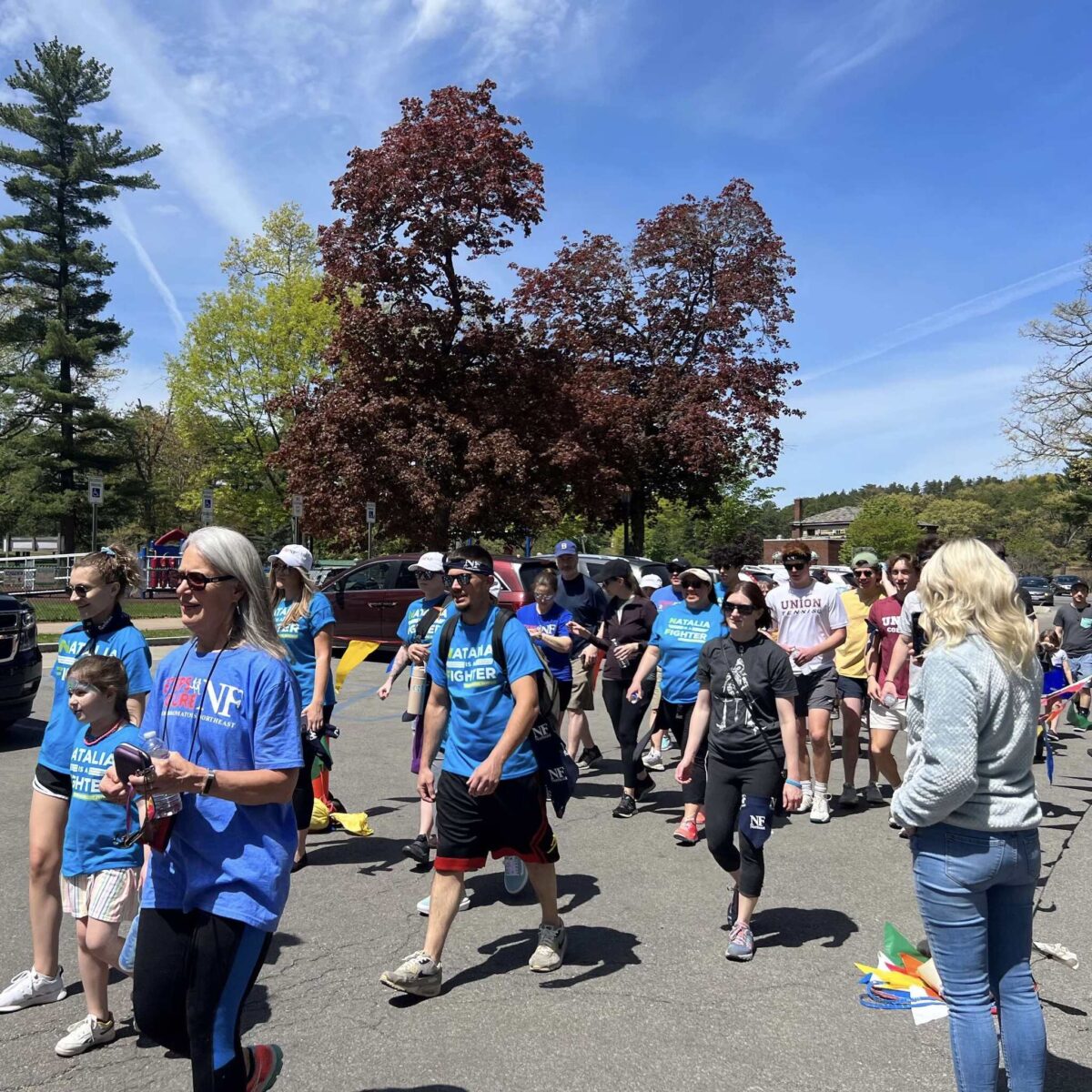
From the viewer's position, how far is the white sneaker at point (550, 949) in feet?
13.6

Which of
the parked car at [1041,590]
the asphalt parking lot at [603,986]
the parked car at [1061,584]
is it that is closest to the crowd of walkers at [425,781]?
the asphalt parking lot at [603,986]

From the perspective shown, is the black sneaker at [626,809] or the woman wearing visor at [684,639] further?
the black sneaker at [626,809]

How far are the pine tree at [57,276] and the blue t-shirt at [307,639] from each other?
35.6 m

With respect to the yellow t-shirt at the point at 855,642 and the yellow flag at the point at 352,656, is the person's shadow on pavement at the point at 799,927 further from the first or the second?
the yellow flag at the point at 352,656

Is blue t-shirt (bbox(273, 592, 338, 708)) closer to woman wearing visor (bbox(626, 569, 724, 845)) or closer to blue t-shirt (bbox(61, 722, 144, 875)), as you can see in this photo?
blue t-shirt (bbox(61, 722, 144, 875))

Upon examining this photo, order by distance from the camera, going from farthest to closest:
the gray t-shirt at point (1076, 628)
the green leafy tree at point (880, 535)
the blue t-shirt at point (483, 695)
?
the green leafy tree at point (880, 535), the gray t-shirt at point (1076, 628), the blue t-shirt at point (483, 695)

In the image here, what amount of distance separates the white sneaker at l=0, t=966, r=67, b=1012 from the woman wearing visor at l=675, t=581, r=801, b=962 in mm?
2793

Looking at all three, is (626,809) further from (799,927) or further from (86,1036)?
(86,1036)

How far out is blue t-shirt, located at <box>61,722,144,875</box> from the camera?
337 centimetres

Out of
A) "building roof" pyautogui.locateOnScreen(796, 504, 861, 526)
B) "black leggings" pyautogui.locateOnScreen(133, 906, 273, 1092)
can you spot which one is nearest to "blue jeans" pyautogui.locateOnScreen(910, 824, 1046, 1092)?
"black leggings" pyautogui.locateOnScreen(133, 906, 273, 1092)

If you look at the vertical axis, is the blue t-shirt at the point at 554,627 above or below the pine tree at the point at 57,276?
below

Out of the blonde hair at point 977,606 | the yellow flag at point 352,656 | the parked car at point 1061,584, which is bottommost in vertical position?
the parked car at point 1061,584

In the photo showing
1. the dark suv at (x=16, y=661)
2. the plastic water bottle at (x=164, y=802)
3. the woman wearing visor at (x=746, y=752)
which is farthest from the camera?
the dark suv at (x=16, y=661)

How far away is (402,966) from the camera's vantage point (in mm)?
3805
